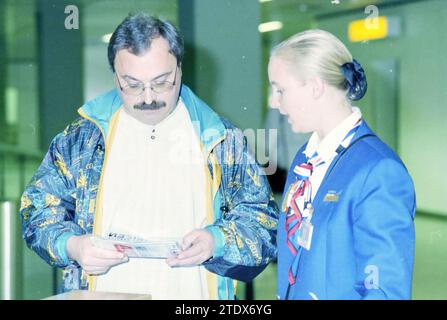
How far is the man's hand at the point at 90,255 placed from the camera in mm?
2412

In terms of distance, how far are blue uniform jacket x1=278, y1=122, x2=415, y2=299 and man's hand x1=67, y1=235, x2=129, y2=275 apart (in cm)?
64

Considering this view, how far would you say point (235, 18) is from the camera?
347 cm

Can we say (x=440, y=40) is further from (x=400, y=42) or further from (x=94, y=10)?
(x=94, y=10)

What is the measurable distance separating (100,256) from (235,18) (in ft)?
4.84

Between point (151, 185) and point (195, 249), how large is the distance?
330 millimetres

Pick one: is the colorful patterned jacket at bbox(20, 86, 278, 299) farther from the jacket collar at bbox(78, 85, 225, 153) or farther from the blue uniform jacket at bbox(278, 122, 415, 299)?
the blue uniform jacket at bbox(278, 122, 415, 299)

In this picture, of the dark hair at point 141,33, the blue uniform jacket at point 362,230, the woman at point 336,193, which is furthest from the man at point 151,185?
the blue uniform jacket at point 362,230

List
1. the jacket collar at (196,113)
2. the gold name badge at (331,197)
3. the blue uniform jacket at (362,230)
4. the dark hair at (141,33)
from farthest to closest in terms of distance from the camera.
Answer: the jacket collar at (196,113) → the dark hair at (141,33) → the gold name badge at (331,197) → the blue uniform jacket at (362,230)

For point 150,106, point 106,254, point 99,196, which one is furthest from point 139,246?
point 150,106

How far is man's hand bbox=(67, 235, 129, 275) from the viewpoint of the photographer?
241 centimetres

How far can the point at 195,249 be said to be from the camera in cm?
→ 245

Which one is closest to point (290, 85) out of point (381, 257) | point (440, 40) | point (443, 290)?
point (381, 257)

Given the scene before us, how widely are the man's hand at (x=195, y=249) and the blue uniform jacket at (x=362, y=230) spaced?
0.45m

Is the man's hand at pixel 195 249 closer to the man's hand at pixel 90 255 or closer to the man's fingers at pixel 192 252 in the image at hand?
the man's fingers at pixel 192 252
